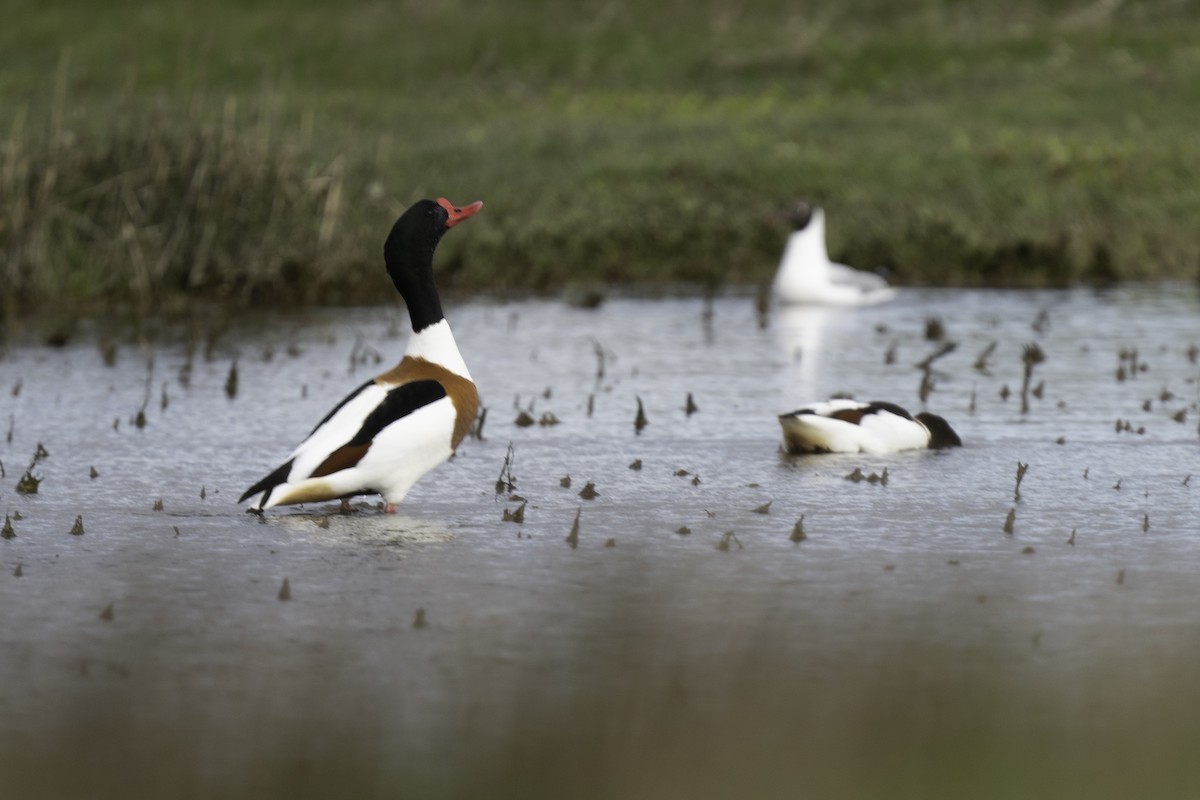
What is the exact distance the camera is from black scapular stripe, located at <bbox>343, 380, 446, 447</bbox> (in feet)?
25.5

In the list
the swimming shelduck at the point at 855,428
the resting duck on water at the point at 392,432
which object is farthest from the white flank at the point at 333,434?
the swimming shelduck at the point at 855,428

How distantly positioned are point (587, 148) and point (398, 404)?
62.2 ft

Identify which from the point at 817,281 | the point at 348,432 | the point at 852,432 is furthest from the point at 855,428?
the point at 817,281

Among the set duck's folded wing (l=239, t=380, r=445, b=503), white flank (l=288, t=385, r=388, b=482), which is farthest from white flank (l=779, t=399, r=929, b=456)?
white flank (l=288, t=385, r=388, b=482)

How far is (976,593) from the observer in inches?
266

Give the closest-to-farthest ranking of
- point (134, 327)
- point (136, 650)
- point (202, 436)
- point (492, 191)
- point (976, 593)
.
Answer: point (136, 650), point (976, 593), point (202, 436), point (134, 327), point (492, 191)

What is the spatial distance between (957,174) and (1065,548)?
679 inches

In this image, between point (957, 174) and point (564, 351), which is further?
point (957, 174)

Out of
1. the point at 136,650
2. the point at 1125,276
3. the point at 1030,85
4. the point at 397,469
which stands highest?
the point at 1030,85

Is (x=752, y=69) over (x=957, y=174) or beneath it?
over

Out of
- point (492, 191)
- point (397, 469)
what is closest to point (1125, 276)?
point (492, 191)

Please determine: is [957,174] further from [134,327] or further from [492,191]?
[134,327]

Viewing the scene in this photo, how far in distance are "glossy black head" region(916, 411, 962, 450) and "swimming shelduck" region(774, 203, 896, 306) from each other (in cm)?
832

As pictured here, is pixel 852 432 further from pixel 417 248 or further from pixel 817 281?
pixel 817 281
